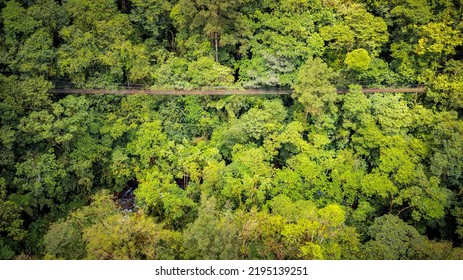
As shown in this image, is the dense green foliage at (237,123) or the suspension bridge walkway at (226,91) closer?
the dense green foliage at (237,123)

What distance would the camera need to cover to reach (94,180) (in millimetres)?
19594

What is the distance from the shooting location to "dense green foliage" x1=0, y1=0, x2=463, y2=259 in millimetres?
16188

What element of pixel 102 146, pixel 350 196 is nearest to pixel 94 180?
pixel 102 146

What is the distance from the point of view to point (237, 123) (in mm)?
18531

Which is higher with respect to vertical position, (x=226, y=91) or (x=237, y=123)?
(x=226, y=91)

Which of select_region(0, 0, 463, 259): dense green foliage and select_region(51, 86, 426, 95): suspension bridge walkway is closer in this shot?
select_region(0, 0, 463, 259): dense green foliage

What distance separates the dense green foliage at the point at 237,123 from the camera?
1619cm

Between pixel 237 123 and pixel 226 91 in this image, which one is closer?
pixel 237 123

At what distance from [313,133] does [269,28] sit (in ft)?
18.6
